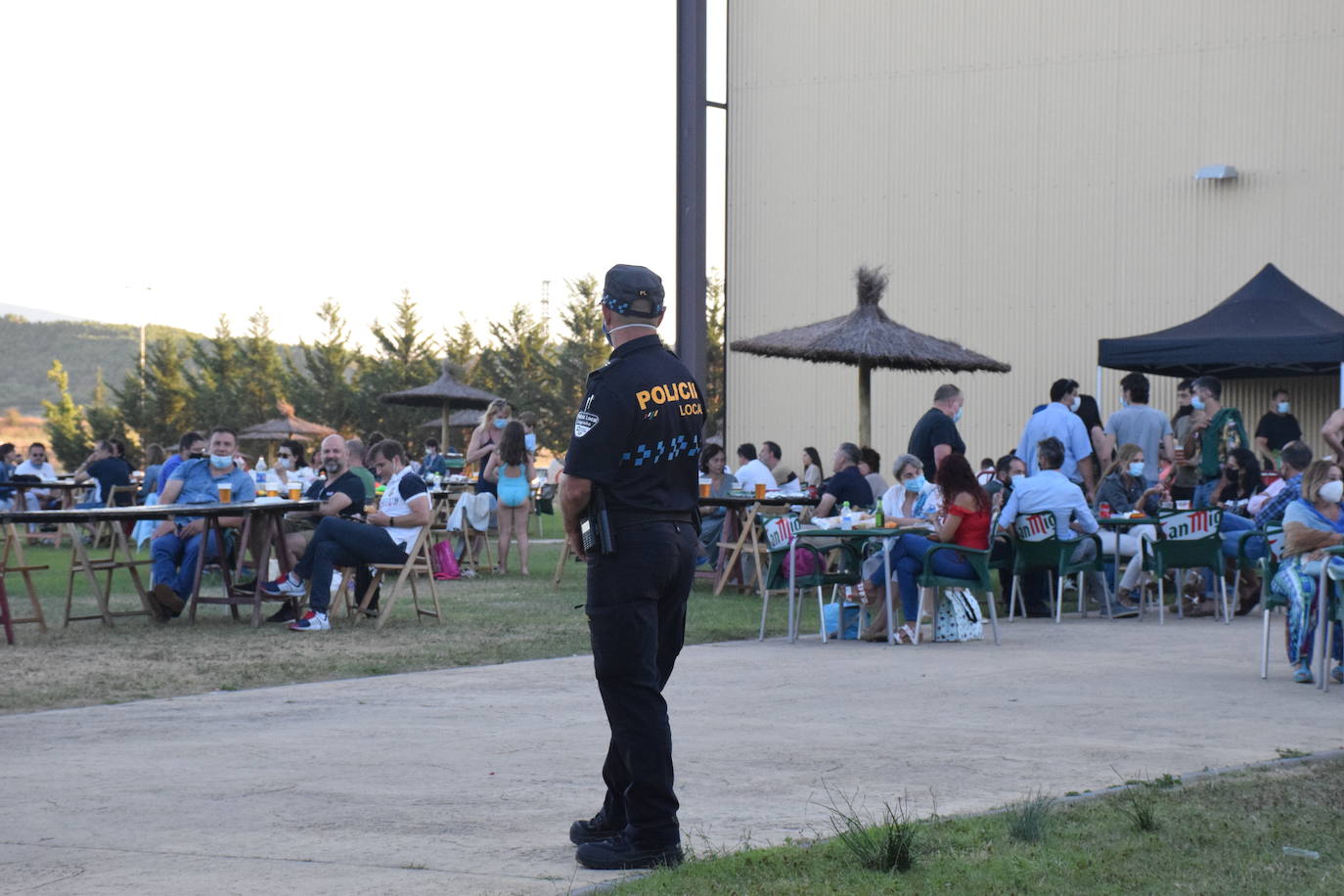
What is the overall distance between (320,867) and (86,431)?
5087 centimetres

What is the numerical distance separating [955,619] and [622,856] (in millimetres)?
6808

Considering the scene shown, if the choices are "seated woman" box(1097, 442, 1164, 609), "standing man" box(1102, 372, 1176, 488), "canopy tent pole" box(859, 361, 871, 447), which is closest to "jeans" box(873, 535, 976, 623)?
"seated woman" box(1097, 442, 1164, 609)

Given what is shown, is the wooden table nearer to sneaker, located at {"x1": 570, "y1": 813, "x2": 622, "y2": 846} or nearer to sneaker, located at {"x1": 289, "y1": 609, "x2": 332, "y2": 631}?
sneaker, located at {"x1": 289, "y1": 609, "x2": 332, "y2": 631}

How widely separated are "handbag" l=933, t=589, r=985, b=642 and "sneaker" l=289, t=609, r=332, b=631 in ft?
13.9

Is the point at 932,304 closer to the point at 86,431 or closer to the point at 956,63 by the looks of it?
the point at 956,63

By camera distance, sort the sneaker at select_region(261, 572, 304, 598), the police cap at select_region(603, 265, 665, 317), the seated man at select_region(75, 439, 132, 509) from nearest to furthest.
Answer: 1. the police cap at select_region(603, 265, 665, 317)
2. the sneaker at select_region(261, 572, 304, 598)
3. the seated man at select_region(75, 439, 132, 509)

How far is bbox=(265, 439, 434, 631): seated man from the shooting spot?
11.7m

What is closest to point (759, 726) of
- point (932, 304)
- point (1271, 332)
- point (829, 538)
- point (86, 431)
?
point (829, 538)

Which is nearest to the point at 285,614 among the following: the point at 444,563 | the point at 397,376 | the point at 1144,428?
the point at 444,563

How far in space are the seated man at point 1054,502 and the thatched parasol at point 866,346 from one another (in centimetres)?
349

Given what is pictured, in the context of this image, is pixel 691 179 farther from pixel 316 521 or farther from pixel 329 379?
pixel 329 379

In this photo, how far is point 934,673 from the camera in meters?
9.09

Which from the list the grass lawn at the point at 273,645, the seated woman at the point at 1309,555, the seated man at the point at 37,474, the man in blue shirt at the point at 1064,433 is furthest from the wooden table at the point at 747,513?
the seated man at the point at 37,474

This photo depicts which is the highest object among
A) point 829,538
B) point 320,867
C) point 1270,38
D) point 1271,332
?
point 1270,38
